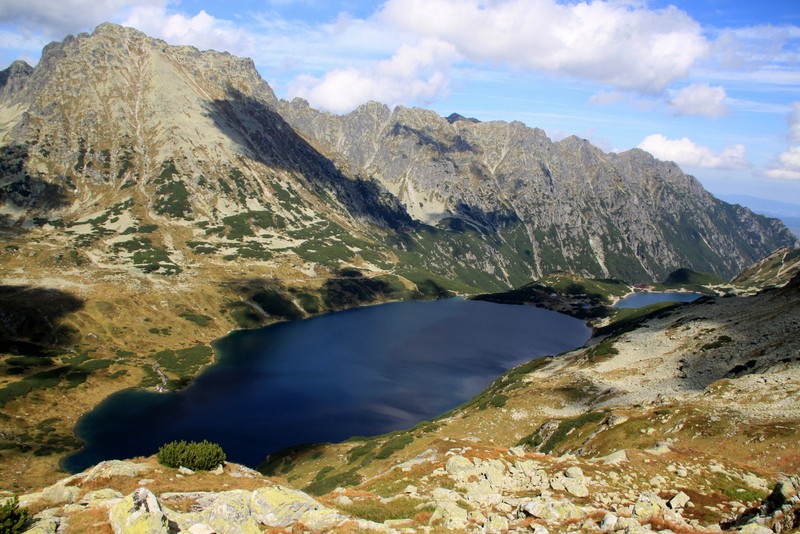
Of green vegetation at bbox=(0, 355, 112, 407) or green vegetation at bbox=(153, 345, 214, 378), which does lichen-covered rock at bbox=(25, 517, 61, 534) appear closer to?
green vegetation at bbox=(0, 355, 112, 407)

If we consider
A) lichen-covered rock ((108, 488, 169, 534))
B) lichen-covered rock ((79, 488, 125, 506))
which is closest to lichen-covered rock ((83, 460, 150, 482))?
lichen-covered rock ((79, 488, 125, 506))

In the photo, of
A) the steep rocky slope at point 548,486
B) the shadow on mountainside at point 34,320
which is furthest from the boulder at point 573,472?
the shadow on mountainside at point 34,320

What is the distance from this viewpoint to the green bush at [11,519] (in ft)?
59.7

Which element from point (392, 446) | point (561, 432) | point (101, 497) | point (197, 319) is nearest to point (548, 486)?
point (101, 497)

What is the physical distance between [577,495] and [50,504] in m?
27.5

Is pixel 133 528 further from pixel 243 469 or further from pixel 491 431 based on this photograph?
pixel 491 431

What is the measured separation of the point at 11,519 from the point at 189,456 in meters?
12.6

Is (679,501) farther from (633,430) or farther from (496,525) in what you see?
(633,430)

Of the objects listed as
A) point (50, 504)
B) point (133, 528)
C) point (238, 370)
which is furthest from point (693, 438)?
point (238, 370)

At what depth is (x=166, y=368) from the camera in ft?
472

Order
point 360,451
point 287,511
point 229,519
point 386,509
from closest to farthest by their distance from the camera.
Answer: point 229,519
point 287,511
point 386,509
point 360,451

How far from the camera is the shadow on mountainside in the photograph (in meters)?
144

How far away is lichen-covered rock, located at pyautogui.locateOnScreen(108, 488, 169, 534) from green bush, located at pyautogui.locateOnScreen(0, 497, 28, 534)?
3035 mm

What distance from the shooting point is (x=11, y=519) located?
731 inches
